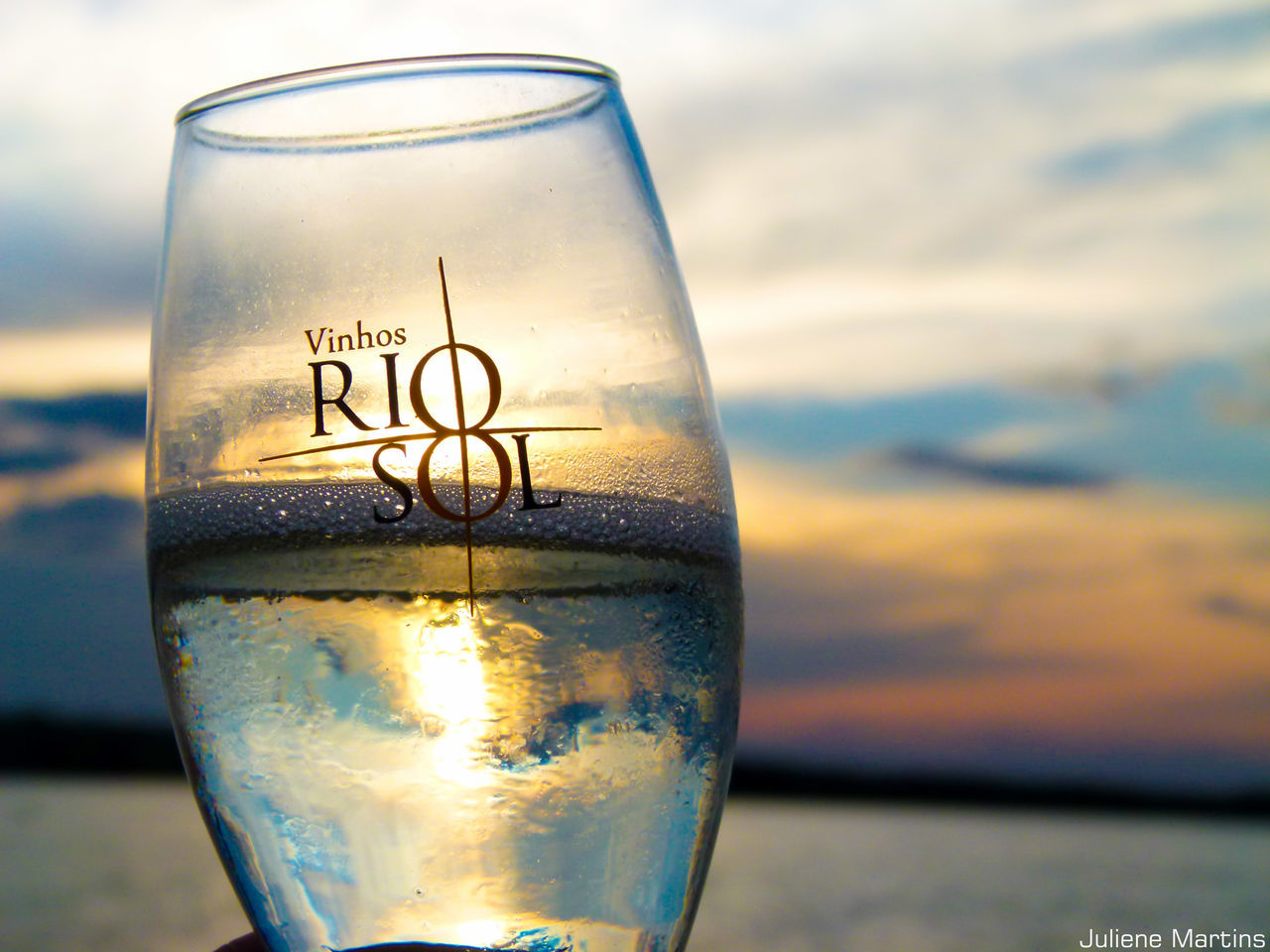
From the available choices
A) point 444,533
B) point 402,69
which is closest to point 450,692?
point 444,533

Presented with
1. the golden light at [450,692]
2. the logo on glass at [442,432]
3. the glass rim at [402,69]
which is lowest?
Result: the golden light at [450,692]

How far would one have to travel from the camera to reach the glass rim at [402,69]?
0.78 m

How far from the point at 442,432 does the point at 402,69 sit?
227 mm

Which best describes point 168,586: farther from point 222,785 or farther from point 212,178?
point 212,178

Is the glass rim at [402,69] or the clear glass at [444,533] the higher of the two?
the glass rim at [402,69]

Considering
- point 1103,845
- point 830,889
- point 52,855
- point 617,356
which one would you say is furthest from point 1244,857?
point 617,356

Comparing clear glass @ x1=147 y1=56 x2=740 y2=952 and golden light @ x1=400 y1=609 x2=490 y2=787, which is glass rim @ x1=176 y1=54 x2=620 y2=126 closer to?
clear glass @ x1=147 y1=56 x2=740 y2=952

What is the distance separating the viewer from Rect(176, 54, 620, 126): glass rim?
78 cm

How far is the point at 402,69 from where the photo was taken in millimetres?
777

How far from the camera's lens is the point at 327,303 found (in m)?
0.73

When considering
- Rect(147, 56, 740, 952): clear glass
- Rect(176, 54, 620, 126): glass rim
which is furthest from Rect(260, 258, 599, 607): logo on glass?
Rect(176, 54, 620, 126): glass rim

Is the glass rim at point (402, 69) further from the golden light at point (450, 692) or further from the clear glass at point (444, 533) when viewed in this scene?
the golden light at point (450, 692)

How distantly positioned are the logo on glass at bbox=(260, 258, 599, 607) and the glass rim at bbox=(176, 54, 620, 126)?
0.44 feet

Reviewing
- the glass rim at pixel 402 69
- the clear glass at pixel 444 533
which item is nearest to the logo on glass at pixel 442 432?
the clear glass at pixel 444 533
